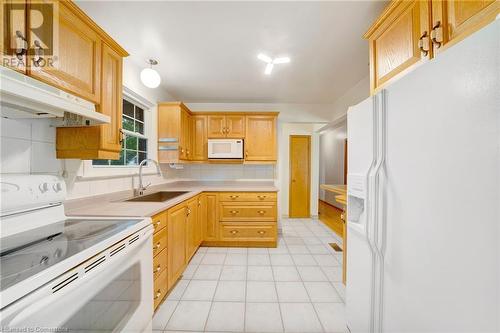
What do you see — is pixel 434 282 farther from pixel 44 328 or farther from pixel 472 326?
pixel 44 328

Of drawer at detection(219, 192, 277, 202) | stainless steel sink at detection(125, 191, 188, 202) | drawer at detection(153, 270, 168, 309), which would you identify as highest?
stainless steel sink at detection(125, 191, 188, 202)

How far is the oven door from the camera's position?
1.80 ft

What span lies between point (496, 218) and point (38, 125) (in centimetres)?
218

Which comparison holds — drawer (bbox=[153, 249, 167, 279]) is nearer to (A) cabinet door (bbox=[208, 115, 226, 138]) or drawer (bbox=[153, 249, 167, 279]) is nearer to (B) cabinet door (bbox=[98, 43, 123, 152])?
(B) cabinet door (bbox=[98, 43, 123, 152])

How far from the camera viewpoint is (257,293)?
6.10 feet

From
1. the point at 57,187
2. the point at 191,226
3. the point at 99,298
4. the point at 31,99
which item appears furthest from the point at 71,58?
the point at 191,226

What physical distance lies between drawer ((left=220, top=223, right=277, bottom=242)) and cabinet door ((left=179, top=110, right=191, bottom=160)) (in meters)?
1.25

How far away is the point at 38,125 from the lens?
126 centimetres

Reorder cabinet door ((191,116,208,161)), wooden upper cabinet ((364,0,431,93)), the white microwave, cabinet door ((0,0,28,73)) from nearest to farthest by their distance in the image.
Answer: cabinet door ((0,0,28,73))
wooden upper cabinet ((364,0,431,93))
the white microwave
cabinet door ((191,116,208,161))

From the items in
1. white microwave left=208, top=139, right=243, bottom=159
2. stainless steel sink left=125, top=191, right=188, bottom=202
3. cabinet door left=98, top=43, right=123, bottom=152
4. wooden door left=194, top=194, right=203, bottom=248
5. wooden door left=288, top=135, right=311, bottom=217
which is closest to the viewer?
cabinet door left=98, top=43, right=123, bottom=152

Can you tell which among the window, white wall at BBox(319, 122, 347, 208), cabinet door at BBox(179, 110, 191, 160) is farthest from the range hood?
white wall at BBox(319, 122, 347, 208)

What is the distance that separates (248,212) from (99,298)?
2.23 meters

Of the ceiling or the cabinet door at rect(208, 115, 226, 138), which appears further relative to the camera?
the cabinet door at rect(208, 115, 226, 138)

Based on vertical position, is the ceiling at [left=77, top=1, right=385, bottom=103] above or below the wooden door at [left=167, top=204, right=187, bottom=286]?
above
